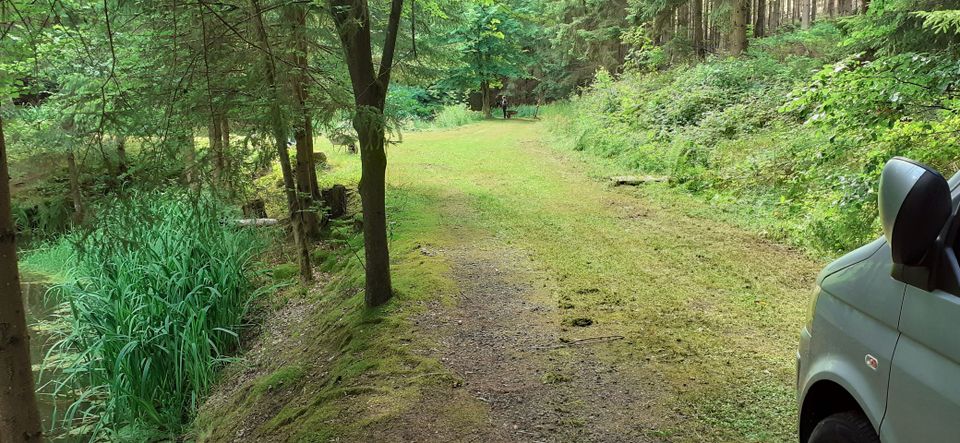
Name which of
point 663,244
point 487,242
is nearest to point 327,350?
point 487,242

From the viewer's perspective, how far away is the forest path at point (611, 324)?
12.3 ft

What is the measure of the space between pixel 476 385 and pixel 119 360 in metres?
3.67

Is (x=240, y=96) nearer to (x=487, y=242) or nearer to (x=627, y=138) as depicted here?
(x=487, y=242)

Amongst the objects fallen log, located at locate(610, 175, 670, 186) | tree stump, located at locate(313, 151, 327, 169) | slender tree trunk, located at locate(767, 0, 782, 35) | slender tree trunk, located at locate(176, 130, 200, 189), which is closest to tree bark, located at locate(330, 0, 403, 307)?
slender tree trunk, located at locate(176, 130, 200, 189)

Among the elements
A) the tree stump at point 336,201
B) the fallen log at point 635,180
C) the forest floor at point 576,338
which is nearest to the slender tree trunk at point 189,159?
the forest floor at point 576,338

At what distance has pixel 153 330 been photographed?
241 inches

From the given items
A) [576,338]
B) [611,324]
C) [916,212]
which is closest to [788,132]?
[611,324]

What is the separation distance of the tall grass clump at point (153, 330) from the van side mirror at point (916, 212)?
5.04 meters

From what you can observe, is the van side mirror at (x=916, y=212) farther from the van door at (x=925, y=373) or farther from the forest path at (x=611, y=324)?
the forest path at (x=611, y=324)

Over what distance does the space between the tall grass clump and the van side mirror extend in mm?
5037

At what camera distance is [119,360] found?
5656mm

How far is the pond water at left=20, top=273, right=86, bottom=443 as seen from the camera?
623 cm

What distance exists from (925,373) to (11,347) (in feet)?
11.0

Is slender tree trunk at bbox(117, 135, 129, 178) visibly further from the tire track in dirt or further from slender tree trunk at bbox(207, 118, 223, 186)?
the tire track in dirt
